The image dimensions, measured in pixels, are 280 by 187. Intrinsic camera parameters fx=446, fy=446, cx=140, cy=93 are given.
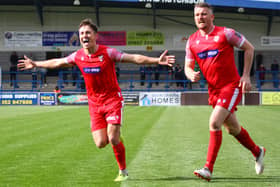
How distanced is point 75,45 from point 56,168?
110 ft

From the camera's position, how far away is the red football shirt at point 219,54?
659 cm

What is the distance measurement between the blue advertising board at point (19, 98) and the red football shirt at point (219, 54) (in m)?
30.5

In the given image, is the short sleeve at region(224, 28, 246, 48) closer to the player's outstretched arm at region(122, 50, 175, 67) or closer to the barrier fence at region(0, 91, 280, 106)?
the player's outstretched arm at region(122, 50, 175, 67)

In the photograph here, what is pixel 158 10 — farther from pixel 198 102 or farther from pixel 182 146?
pixel 182 146

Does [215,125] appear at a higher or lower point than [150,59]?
lower

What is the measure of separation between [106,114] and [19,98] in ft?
99.5

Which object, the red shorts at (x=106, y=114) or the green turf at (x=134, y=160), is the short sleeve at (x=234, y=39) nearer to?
the red shorts at (x=106, y=114)

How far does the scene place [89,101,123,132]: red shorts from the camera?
22.0ft

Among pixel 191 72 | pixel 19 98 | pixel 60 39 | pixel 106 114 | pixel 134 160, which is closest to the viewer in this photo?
pixel 191 72

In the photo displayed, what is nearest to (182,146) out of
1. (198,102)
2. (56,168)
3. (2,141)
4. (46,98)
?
(56,168)

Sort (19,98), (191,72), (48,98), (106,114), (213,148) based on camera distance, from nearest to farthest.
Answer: (213,148) < (191,72) < (106,114) < (48,98) < (19,98)

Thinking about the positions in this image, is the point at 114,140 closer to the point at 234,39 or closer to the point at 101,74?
the point at 101,74

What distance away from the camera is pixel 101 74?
678 cm

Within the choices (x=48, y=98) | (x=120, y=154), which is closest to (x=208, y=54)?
(x=120, y=154)
